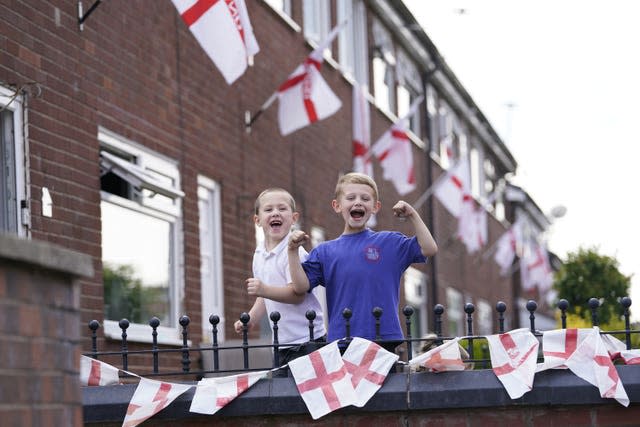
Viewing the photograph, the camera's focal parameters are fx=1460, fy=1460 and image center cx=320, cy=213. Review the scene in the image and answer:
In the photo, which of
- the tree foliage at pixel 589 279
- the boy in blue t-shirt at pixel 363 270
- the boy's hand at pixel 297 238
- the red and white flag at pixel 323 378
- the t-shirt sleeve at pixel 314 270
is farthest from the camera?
the tree foliage at pixel 589 279

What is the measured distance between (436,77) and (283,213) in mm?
20158

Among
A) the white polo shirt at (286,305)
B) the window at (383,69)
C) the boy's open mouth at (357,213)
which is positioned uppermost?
the window at (383,69)

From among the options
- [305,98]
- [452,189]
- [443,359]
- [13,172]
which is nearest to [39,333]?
[443,359]

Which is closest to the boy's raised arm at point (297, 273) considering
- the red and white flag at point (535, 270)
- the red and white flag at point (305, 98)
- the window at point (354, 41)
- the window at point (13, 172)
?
the window at point (13, 172)

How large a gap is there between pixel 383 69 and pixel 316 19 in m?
4.86

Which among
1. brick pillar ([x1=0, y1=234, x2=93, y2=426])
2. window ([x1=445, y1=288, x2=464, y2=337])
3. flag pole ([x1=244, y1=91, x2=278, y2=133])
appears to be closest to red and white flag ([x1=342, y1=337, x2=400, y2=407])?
brick pillar ([x1=0, y1=234, x2=93, y2=426])

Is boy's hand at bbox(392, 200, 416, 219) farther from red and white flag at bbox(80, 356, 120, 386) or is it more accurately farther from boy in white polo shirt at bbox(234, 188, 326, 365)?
red and white flag at bbox(80, 356, 120, 386)

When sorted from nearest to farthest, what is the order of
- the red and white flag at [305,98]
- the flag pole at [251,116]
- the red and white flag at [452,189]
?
the red and white flag at [305,98], the flag pole at [251,116], the red and white flag at [452,189]

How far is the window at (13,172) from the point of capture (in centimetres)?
927

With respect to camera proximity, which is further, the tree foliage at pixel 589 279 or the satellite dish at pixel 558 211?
the satellite dish at pixel 558 211

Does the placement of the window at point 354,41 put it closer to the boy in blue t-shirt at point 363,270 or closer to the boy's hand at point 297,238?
the boy in blue t-shirt at point 363,270

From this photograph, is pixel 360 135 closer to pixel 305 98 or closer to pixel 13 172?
pixel 305 98

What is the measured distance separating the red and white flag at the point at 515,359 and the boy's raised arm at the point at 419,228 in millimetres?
508

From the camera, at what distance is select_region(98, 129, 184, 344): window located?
1097 cm
